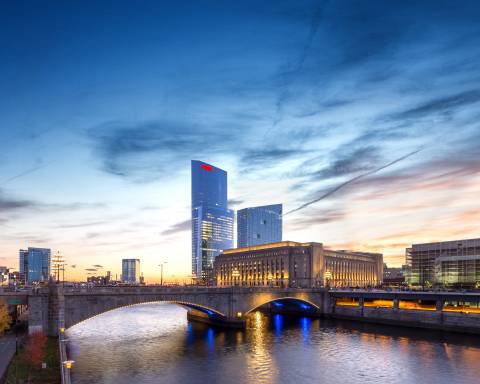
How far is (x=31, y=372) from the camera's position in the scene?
4938 cm

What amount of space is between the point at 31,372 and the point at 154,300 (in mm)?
46424

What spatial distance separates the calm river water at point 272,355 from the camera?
60616 mm

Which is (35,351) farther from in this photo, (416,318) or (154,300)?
(416,318)

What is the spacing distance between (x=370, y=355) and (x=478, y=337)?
102ft

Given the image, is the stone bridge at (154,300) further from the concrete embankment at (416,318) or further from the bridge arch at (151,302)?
the concrete embankment at (416,318)

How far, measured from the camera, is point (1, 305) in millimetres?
70188

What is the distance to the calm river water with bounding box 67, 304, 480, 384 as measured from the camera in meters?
60.6

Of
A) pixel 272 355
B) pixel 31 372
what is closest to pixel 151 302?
pixel 272 355

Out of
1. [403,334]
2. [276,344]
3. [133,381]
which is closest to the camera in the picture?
[133,381]

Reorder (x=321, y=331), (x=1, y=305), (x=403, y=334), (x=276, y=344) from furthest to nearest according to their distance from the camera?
(x=321, y=331) < (x=403, y=334) < (x=276, y=344) < (x=1, y=305)

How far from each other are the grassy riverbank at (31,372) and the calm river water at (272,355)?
203 inches

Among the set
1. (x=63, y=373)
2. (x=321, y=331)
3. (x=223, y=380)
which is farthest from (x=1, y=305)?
(x=321, y=331)

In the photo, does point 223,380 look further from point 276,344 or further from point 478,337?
point 478,337

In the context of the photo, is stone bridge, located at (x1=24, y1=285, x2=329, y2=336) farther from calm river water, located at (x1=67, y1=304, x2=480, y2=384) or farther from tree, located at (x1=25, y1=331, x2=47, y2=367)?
tree, located at (x1=25, y1=331, x2=47, y2=367)
